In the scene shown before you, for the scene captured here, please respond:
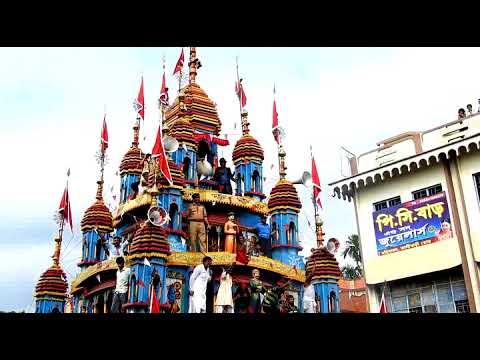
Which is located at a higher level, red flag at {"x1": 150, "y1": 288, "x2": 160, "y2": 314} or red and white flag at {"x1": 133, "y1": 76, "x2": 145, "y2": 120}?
red and white flag at {"x1": 133, "y1": 76, "x2": 145, "y2": 120}

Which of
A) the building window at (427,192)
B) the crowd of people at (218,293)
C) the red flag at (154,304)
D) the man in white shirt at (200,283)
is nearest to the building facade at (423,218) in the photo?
the building window at (427,192)

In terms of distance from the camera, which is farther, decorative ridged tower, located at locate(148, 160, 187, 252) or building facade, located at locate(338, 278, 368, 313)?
building facade, located at locate(338, 278, 368, 313)

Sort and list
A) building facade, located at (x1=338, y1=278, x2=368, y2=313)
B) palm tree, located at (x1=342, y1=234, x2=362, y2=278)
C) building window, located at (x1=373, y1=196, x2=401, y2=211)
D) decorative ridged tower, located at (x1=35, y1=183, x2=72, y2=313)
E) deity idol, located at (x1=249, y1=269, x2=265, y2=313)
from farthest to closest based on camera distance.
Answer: palm tree, located at (x1=342, y1=234, x2=362, y2=278) < building facade, located at (x1=338, y1=278, x2=368, y2=313) < decorative ridged tower, located at (x1=35, y1=183, x2=72, y2=313) < building window, located at (x1=373, y1=196, x2=401, y2=211) < deity idol, located at (x1=249, y1=269, x2=265, y2=313)

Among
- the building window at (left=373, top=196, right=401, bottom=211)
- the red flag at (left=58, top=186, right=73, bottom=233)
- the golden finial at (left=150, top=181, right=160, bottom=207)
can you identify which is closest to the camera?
the building window at (left=373, top=196, right=401, bottom=211)

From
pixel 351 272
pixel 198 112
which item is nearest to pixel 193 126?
pixel 198 112

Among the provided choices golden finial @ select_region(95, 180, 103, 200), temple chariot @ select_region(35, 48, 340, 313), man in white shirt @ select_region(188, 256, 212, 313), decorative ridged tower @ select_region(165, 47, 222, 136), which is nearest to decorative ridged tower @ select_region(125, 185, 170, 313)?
temple chariot @ select_region(35, 48, 340, 313)

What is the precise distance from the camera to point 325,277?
21875 mm

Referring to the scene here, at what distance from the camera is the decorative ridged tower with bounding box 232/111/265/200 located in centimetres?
2622

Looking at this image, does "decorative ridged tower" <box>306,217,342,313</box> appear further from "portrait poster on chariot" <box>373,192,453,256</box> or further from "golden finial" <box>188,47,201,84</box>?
"golden finial" <box>188,47,201,84</box>

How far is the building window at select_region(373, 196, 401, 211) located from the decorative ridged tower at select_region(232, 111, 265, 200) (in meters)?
6.94
